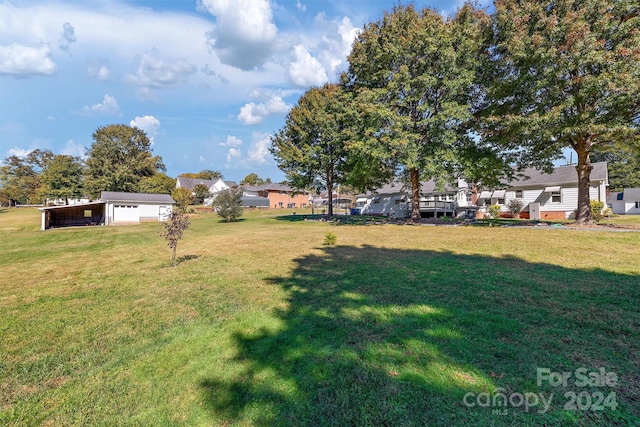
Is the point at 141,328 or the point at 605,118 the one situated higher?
the point at 605,118

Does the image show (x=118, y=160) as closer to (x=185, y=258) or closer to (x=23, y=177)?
(x=23, y=177)

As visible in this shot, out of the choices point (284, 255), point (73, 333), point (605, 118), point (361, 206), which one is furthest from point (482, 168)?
point (361, 206)

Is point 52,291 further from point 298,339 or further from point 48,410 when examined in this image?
point 298,339

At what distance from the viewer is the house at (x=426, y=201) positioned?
90.6ft

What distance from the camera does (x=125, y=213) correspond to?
30.3m

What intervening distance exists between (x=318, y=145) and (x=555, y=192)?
2050 cm

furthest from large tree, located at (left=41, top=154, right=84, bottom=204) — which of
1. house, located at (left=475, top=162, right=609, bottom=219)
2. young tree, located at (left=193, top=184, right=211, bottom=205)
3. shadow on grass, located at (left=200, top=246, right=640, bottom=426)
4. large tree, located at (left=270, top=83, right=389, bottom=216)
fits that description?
house, located at (left=475, top=162, right=609, bottom=219)

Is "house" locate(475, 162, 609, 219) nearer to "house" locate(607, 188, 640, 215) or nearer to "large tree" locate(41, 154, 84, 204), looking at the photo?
"house" locate(607, 188, 640, 215)

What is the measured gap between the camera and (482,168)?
1552 centimetres

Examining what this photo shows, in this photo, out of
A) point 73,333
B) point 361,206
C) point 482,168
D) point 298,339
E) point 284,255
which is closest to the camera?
point 298,339

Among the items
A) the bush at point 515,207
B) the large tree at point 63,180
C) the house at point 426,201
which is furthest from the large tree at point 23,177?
the bush at point 515,207

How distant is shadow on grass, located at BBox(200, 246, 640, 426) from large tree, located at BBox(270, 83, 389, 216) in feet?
52.2

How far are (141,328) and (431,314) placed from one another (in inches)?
168

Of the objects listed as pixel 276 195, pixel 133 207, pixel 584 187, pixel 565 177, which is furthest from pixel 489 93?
pixel 276 195
